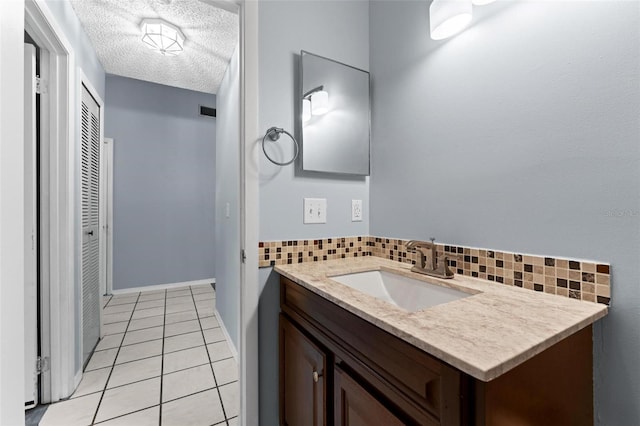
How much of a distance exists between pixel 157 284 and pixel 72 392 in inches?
88.6

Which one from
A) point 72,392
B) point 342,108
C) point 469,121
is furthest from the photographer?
point 72,392

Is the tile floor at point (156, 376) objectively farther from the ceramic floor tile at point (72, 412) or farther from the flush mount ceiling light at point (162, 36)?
the flush mount ceiling light at point (162, 36)

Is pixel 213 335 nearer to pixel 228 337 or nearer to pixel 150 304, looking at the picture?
pixel 228 337

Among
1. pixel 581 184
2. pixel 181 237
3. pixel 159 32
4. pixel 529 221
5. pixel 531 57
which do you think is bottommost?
pixel 181 237

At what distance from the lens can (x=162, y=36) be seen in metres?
2.12

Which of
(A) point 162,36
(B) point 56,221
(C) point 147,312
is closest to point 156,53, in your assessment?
(A) point 162,36

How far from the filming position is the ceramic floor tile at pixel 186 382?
1688 mm

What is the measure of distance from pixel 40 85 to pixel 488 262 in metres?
2.47

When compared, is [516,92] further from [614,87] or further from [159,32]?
[159,32]

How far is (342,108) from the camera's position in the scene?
4.83 ft

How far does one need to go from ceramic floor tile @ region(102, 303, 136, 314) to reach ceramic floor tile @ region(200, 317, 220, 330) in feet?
3.02

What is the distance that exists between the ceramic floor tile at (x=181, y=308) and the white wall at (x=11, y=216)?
2.35m

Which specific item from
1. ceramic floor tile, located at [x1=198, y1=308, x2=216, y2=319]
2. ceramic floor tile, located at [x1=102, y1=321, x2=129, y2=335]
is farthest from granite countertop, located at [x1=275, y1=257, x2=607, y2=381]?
ceramic floor tile, located at [x1=102, y1=321, x2=129, y2=335]

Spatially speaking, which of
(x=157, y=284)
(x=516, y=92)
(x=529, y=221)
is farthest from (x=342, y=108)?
(x=157, y=284)
